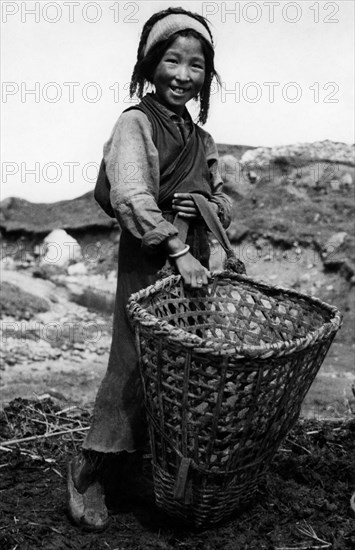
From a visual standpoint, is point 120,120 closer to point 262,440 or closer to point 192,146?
point 192,146

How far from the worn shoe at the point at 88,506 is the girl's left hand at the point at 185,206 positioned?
1.12 metres

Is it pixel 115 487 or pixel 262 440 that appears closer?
pixel 262 440

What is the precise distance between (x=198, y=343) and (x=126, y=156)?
841 millimetres

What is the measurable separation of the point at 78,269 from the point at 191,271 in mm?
8660

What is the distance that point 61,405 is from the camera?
446 centimetres

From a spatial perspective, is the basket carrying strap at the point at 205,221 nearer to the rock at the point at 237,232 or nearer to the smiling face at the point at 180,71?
the smiling face at the point at 180,71

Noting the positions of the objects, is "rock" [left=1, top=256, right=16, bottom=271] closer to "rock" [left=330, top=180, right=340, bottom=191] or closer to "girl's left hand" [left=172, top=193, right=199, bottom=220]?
"rock" [left=330, top=180, right=340, bottom=191]

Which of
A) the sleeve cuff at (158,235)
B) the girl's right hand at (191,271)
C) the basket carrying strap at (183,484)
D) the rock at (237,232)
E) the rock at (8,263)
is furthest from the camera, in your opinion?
the rock at (8,263)

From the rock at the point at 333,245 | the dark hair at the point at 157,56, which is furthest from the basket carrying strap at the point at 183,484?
the rock at the point at 333,245

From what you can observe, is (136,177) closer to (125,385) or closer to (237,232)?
(125,385)

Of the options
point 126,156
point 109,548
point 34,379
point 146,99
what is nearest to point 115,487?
point 109,548

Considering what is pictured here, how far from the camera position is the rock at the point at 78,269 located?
36.2 ft

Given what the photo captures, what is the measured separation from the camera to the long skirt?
2.75 meters

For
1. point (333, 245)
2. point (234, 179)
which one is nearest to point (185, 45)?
point (333, 245)
